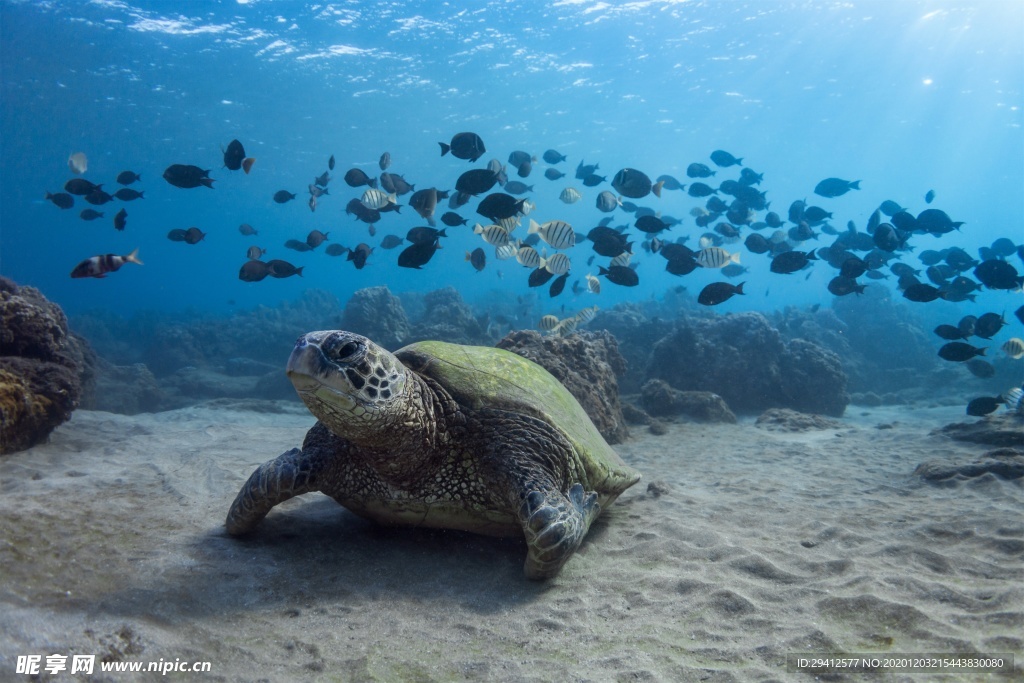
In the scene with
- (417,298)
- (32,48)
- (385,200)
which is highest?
(32,48)

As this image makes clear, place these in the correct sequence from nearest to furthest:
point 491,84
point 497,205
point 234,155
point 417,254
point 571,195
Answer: point 417,254
point 497,205
point 234,155
point 571,195
point 491,84

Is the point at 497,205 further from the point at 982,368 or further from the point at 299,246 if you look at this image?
the point at 982,368

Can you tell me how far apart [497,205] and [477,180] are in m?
0.53

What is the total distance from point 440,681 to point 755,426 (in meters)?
8.34

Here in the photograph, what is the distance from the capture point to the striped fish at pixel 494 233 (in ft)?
26.0

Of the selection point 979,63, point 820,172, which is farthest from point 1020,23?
point 820,172

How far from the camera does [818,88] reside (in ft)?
128

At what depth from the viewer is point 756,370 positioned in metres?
11.2

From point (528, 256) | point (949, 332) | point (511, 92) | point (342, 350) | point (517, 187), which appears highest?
point (511, 92)

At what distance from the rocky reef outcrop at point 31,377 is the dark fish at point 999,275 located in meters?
12.7

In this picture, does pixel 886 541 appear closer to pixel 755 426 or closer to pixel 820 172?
pixel 755 426

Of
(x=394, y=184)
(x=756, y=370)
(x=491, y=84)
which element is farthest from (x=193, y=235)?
(x=491, y=84)

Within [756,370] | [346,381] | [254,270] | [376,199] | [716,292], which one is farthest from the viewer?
[756,370]

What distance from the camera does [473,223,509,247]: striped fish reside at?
26.0 ft
